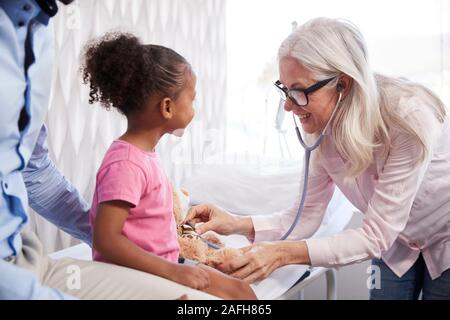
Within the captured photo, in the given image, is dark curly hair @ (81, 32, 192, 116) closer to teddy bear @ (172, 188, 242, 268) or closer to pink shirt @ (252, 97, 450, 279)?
teddy bear @ (172, 188, 242, 268)

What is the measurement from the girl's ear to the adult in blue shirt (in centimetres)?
25

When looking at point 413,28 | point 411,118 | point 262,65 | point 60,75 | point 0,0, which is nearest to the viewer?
point 0,0

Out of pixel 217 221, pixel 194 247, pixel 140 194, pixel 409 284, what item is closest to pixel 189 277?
pixel 140 194

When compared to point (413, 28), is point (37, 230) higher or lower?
lower

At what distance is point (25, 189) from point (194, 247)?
1.78 feet

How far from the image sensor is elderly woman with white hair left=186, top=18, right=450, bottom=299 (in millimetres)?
1255

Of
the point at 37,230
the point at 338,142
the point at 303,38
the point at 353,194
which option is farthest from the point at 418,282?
the point at 37,230

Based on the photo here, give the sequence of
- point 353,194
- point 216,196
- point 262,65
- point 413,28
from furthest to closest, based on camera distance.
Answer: point 262,65 → point 413,28 → point 216,196 → point 353,194

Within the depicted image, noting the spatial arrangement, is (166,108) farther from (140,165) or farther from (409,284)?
(409,284)

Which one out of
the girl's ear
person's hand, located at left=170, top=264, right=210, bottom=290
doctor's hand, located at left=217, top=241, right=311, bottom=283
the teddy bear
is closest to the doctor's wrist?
doctor's hand, located at left=217, top=241, right=311, bottom=283

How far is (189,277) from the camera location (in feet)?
3.13

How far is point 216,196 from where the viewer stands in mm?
2191

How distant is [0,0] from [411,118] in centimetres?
97
